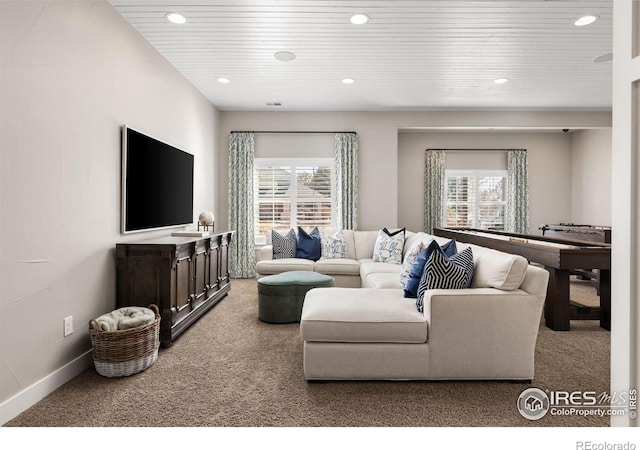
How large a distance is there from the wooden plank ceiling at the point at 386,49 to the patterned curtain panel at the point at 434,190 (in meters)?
1.50

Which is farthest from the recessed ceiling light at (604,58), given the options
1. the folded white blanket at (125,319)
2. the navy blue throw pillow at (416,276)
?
the folded white blanket at (125,319)

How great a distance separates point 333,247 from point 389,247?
0.80 meters

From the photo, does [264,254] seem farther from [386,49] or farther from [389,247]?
[386,49]

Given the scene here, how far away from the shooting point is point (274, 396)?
2.21m

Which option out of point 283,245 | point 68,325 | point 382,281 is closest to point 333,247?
point 283,245

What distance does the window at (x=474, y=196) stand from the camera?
23.5ft

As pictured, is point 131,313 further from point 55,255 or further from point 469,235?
point 469,235

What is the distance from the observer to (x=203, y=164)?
534 cm

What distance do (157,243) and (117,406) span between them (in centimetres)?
131

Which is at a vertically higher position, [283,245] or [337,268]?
[283,245]

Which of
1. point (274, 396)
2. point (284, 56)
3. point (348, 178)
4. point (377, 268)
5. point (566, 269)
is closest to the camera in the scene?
point (274, 396)

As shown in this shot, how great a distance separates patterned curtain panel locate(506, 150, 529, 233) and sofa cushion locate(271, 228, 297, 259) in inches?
168

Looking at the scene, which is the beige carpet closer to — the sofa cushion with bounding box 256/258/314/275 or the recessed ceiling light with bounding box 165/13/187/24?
the sofa cushion with bounding box 256/258/314/275
